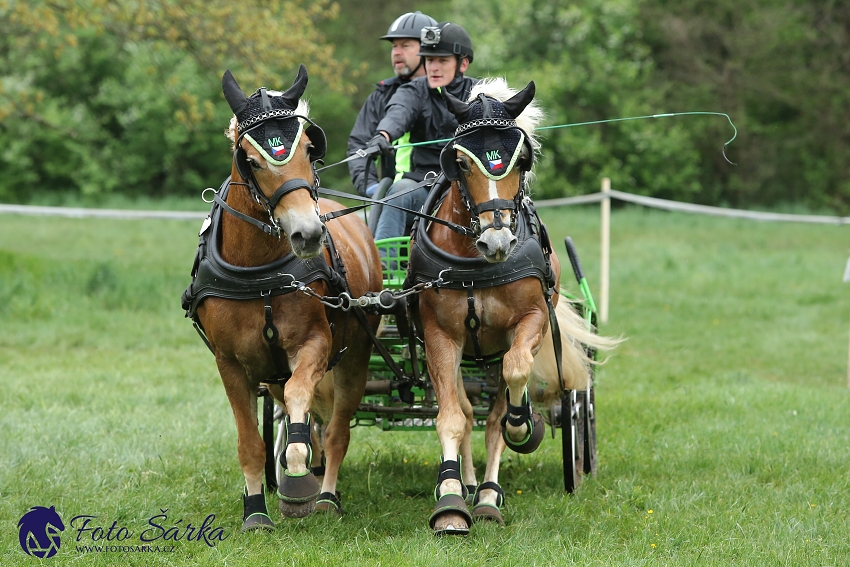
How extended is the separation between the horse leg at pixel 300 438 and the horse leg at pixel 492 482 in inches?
31.3

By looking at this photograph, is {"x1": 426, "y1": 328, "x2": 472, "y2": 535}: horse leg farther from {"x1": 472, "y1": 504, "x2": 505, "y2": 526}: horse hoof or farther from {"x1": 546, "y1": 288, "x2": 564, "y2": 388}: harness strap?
{"x1": 546, "y1": 288, "x2": 564, "y2": 388}: harness strap

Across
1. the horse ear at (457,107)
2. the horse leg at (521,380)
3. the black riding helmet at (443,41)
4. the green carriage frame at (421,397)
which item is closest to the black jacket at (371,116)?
the black riding helmet at (443,41)

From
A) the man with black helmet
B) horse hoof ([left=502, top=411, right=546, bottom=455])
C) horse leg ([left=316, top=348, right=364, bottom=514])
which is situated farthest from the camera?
the man with black helmet

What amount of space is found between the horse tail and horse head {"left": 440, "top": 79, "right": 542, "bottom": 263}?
3.36 feet

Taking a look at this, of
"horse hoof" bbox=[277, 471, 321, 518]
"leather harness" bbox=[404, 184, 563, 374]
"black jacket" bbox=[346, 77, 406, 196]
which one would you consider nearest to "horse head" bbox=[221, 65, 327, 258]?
"leather harness" bbox=[404, 184, 563, 374]

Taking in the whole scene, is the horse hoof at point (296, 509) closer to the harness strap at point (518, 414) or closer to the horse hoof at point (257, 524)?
the horse hoof at point (257, 524)

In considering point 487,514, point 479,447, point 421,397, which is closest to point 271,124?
point 487,514

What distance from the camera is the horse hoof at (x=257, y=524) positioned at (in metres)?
4.34

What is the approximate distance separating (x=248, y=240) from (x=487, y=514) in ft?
5.40

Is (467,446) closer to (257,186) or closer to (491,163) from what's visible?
(491,163)

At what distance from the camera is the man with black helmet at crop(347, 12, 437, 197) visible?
5.86 metres

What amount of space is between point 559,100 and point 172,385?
18.9 meters

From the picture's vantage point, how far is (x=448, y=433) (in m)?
4.25

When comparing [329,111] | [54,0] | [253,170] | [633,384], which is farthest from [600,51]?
[253,170]
